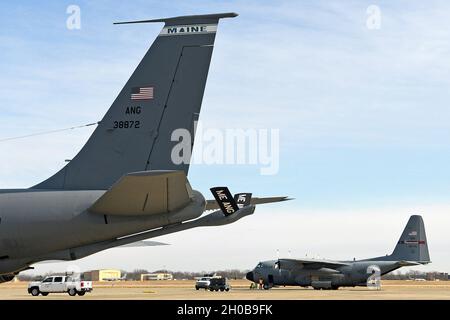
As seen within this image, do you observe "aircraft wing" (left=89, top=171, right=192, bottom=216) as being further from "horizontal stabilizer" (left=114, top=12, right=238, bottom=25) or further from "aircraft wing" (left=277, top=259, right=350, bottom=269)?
"aircraft wing" (left=277, top=259, right=350, bottom=269)

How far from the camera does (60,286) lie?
172ft

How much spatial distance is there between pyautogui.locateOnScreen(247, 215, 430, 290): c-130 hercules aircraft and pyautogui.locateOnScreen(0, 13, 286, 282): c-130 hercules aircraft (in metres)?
49.3

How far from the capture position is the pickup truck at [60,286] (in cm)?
5200

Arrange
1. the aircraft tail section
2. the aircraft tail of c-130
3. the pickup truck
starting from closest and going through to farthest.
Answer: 1. the aircraft tail of c-130
2. the pickup truck
3. the aircraft tail section

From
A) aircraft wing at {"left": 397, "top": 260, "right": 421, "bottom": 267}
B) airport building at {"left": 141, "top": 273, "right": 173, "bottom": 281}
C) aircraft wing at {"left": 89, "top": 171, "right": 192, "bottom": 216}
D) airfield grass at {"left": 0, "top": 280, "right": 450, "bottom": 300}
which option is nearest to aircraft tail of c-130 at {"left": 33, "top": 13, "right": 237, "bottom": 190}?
aircraft wing at {"left": 89, "top": 171, "right": 192, "bottom": 216}

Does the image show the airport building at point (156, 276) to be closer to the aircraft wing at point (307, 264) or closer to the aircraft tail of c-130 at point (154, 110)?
the aircraft wing at point (307, 264)

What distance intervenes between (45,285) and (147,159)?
129ft

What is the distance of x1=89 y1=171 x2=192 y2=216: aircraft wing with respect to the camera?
13.7 metres

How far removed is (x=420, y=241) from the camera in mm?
71125

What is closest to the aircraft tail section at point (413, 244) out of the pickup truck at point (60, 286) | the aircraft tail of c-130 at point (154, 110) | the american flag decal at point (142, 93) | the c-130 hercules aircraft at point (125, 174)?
the pickup truck at point (60, 286)

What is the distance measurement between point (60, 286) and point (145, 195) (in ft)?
132
